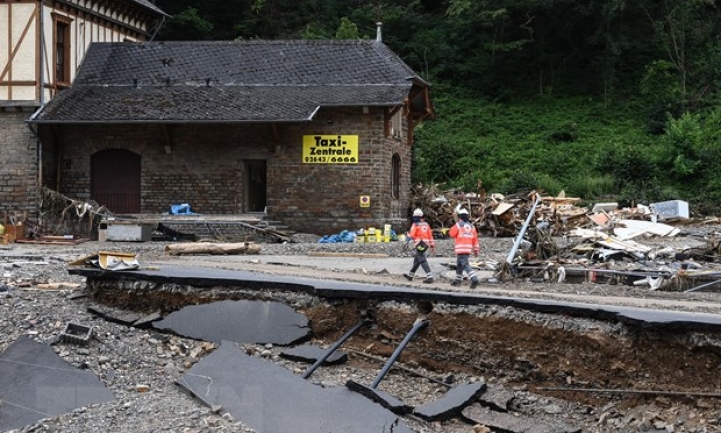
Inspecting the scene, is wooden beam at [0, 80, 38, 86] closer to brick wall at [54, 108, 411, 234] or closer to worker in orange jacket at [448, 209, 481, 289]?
brick wall at [54, 108, 411, 234]

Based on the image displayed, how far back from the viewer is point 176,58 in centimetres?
2917

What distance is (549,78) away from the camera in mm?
45906

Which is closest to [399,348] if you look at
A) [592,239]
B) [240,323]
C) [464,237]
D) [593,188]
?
[240,323]

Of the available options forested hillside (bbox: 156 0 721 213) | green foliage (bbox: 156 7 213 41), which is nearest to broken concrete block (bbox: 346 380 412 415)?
forested hillside (bbox: 156 0 721 213)

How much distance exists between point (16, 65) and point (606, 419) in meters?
21.9

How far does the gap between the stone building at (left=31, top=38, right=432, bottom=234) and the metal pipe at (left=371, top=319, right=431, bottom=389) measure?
14.3 metres

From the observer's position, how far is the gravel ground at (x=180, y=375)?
28.9ft

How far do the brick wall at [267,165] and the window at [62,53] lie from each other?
1809 mm

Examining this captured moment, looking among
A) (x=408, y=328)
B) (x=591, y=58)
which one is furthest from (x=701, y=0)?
(x=408, y=328)

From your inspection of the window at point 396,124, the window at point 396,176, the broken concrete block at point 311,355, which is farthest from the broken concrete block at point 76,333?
the window at point 396,176

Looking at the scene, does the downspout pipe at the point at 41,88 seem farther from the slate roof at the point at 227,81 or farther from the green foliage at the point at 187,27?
the green foliage at the point at 187,27

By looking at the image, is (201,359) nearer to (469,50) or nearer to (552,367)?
(552,367)

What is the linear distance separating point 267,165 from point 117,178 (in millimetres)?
4674

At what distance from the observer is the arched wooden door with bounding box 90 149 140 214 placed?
1077 inches
